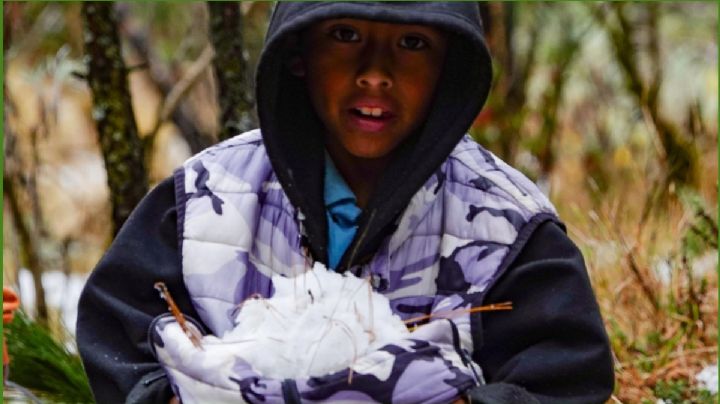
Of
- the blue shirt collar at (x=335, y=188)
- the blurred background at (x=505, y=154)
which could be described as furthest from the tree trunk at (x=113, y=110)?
the blue shirt collar at (x=335, y=188)

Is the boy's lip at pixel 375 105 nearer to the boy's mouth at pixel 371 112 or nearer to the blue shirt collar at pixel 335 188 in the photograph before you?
the boy's mouth at pixel 371 112

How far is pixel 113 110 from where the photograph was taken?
12.8 feet

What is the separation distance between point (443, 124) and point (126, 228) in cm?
63

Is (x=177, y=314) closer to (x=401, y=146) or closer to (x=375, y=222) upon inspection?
(x=375, y=222)

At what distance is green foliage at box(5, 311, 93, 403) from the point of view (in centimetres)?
364

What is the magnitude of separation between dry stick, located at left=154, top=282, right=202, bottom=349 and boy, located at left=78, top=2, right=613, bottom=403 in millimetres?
34

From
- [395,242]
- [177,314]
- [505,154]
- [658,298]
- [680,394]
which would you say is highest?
[395,242]

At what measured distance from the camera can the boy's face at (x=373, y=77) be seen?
2.39 meters

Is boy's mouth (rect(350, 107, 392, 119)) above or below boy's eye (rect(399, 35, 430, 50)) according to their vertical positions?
below

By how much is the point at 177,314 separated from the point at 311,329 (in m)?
0.30

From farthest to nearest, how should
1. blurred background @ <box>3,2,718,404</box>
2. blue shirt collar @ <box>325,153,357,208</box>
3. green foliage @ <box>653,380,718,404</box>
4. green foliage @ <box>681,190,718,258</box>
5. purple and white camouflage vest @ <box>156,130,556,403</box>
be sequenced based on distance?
green foliage @ <box>681,190,718,258</box> → blurred background @ <box>3,2,718,404</box> → green foliage @ <box>653,380,718,404</box> → blue shirt collar @ <box>325,153,357,208</box> → purple and white camouflage vest @ <box>156,130,556,403</box>

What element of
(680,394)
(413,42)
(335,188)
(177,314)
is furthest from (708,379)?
(177,314)

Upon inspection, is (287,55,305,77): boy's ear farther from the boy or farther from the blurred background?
the blurred background

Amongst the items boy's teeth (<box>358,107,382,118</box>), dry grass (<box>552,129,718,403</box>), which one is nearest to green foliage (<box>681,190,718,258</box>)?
dry grass (<box>552,129,718,403</box>)
